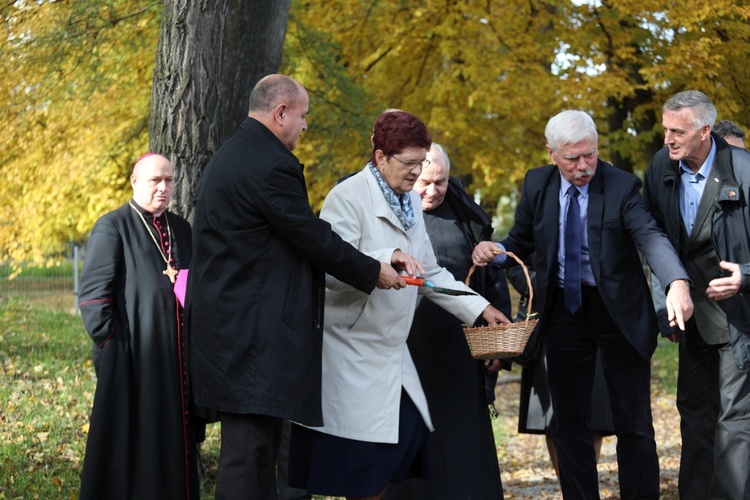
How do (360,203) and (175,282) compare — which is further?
(175,282)

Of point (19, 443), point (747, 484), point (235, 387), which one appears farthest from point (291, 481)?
point (19, 443)

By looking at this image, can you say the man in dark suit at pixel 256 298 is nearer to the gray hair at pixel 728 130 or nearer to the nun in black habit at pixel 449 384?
the nun in black habit at pixel 449 384

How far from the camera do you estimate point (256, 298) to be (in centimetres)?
415

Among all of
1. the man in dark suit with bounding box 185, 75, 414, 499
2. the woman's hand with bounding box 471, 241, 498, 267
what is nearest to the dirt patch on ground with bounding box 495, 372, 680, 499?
the woman's hand with bounding box 471, 241, 498, 267

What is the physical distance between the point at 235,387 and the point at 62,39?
5725mm

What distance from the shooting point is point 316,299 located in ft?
14.3

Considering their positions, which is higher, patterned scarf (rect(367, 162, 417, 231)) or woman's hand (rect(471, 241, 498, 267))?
patterned scarf (rect(367, 162, 417, 231))

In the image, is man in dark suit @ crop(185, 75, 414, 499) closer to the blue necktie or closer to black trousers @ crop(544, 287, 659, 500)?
the blue necktie

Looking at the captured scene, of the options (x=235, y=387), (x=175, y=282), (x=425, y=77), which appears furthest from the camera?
(x=425, y=77)

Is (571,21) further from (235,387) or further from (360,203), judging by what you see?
(235,387)

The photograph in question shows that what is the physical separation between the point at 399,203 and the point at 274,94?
2.65 feet

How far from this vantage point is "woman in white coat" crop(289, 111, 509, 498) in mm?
4492

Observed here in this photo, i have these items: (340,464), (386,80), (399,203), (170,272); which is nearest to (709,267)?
(399,203)

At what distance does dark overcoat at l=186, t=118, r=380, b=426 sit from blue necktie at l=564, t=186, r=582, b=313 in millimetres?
1446
